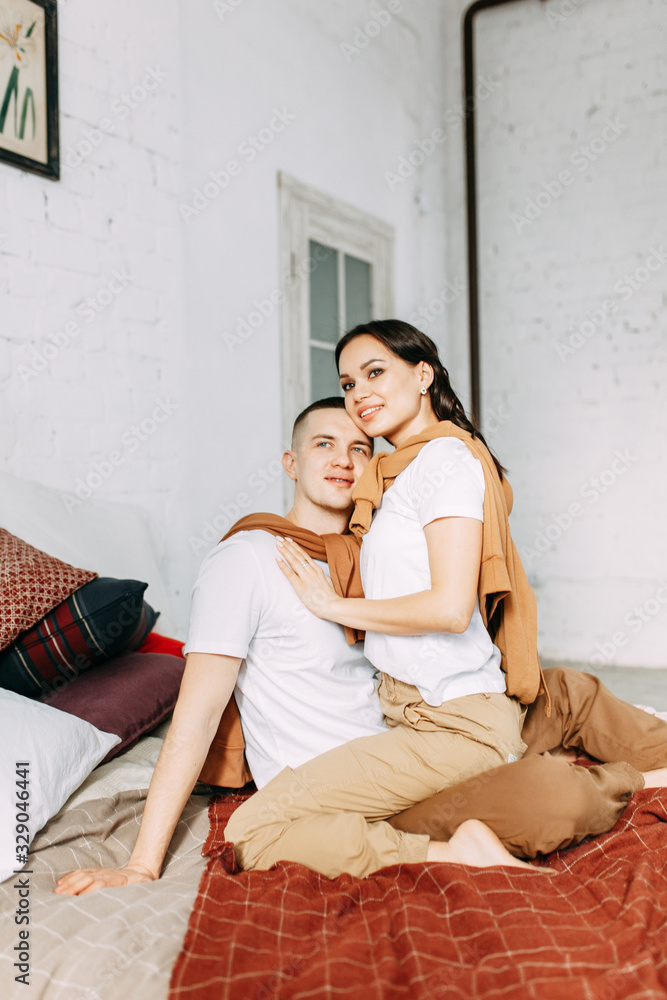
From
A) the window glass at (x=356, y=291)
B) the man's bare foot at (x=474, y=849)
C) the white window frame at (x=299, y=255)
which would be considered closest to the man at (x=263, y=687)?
the man's bare foot at (x=474, y=849)

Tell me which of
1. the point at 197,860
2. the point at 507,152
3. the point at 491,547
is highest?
the point at 507,152

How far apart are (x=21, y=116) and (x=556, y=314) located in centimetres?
337

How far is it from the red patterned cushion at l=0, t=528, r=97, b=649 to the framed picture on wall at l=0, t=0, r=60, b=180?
128 centimetres

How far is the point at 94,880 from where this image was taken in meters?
1.21

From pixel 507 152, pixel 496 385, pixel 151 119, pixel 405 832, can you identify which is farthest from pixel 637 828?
pixel 507 152

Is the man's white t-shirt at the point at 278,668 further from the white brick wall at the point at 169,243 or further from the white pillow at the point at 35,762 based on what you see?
the white brick wall at the point at 169,243

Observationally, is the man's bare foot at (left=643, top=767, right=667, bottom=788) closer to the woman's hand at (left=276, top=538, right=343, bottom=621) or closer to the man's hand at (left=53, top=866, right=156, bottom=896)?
the woman's hand at (left=276, top=538, right=343, bottom=621)

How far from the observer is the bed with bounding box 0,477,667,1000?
2.98 feet

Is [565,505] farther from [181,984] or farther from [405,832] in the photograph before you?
[181,984]

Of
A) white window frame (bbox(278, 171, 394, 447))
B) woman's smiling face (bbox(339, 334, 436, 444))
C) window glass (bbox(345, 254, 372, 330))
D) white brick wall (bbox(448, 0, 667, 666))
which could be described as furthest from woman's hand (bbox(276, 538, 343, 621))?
white brick wall (bbox(448, 0, 667, 666))

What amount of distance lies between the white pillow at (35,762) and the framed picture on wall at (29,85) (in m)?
1.62

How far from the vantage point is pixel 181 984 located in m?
0.93

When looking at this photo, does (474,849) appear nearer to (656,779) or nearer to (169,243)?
(656,779)

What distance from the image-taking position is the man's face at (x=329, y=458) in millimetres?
1764
